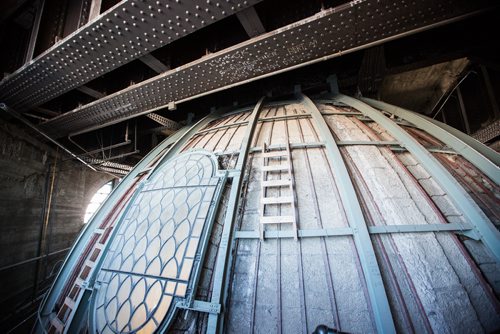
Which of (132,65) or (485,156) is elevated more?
(132,65)

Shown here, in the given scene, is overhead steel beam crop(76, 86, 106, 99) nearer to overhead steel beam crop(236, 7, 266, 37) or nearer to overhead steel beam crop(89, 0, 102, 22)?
overhead steel beam crop(89, 0, 102, 22)

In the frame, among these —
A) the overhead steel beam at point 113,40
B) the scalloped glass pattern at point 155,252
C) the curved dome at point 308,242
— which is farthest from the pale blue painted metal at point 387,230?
the overhead steel beam at point 113,40

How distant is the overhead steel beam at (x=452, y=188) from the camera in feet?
6.95

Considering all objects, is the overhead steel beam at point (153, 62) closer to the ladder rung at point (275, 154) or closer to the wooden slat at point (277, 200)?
the ladder rung at point (275, 154)

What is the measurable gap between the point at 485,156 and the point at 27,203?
1109cm

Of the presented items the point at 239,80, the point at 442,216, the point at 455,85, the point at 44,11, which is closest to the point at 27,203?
the point at 44,11

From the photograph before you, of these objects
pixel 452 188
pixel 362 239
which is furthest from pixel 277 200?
pixel 452 188

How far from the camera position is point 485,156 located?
9.55 ft

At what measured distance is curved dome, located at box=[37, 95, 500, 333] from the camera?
197 cm

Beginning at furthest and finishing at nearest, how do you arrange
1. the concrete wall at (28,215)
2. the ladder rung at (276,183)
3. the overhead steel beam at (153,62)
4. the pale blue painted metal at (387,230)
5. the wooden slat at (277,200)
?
the concrete wall at (28,215)
the overhead steel beam at (153,62)
the ladder rung at (276,183)
the wooden slat at (277,200)
the pale blue painted metal at (387,230)

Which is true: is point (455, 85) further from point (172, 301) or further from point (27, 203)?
point (27, 203)

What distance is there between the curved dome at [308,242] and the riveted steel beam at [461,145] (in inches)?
0.7

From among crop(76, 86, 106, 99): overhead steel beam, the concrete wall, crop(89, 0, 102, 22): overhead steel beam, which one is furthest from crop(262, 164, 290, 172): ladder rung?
the concrete wall

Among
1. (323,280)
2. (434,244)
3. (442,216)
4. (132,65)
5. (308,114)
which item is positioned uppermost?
(132,65)
